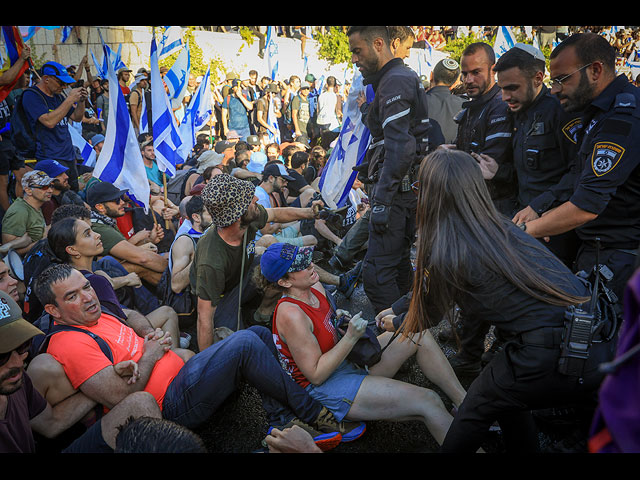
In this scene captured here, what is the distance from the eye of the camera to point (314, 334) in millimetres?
2859

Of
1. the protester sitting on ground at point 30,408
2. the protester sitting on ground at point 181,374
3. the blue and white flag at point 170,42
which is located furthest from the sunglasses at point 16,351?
the blue and white flag at point 170,42

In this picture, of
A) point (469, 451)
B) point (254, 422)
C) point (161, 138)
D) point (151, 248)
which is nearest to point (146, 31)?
point (161, 138)

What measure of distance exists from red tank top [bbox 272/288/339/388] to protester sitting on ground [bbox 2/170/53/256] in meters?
3.11

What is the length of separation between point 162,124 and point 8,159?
2096mm

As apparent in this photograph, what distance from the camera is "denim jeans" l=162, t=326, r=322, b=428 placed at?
9.07 ft

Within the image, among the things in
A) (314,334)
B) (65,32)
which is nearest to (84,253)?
(314,334)

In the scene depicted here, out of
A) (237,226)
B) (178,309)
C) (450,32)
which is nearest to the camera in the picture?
(237,226)

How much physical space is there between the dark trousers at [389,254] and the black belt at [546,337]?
194 cm

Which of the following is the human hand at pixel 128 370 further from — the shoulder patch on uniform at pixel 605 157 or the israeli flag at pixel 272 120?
the israeli flag at pixel 272 120

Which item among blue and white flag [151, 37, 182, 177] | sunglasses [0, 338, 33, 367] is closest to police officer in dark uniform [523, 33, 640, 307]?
sunglasses [0, 338, 33, 367]

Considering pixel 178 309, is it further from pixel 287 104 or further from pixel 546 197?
pixel 287 104

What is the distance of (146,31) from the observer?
671 inches

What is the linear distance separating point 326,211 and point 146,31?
15.0 metres

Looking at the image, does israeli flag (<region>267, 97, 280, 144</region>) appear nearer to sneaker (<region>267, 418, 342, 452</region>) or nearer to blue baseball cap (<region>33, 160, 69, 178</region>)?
blue baseball cap (<region>33, 160, 69, 178</region>)
